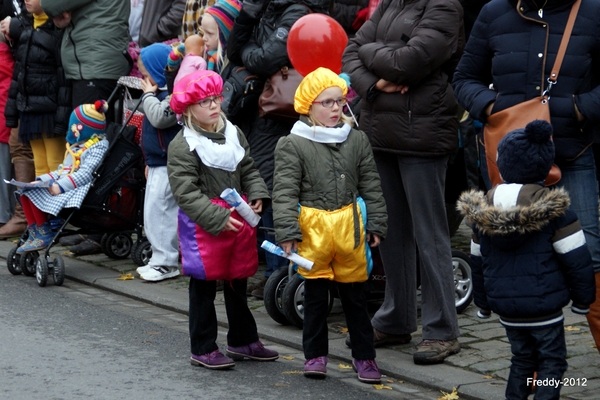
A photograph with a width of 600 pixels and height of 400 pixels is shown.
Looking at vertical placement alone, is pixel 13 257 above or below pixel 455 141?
below

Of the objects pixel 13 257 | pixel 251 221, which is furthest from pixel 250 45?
pixel 13 257

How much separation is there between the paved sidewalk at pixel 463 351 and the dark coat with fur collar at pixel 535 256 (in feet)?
2.63

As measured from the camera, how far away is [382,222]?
19.5 ft

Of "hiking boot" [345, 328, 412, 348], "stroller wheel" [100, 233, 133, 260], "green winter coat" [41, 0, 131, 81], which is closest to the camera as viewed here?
"hiking boot" [345, 328, 412, 348]

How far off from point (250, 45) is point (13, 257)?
3015 mm

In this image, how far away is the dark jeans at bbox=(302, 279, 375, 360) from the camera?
5.95 metres

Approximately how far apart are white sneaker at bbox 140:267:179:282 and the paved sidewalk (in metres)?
0.13

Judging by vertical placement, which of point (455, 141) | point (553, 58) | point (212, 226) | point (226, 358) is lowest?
point (226, 358)

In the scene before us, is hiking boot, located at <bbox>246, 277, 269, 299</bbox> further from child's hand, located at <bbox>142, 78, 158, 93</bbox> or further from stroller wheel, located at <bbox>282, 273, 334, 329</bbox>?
child's hand, located at <bbox>142, 78, 158, 93</bbox>

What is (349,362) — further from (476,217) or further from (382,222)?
(476,217)

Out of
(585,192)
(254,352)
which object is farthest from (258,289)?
(585,192)

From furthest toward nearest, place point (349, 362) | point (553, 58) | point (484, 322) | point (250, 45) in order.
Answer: point (250, 45), point (484, 322), point (349, 362), point (553, 58)

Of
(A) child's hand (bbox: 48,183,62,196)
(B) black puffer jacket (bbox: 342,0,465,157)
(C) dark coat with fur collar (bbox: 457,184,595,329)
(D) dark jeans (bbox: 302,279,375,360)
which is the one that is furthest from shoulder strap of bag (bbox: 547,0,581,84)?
(A) child's hand (bbox: 48,183,62,196)

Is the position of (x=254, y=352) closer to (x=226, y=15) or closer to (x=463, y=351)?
(x=463, y=351)
